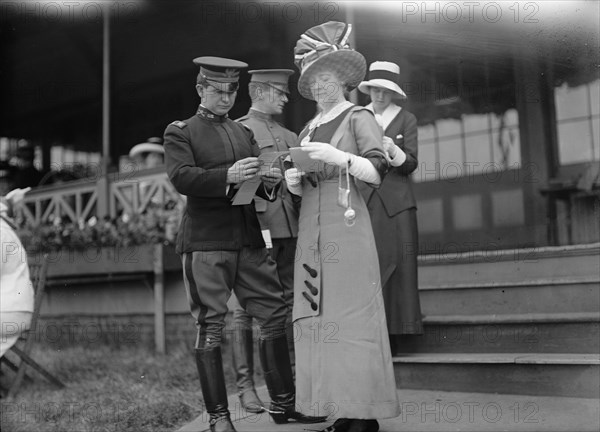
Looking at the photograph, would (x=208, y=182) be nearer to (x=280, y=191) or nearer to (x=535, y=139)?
(x=280, y=191)

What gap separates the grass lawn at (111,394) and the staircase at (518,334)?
126 cm

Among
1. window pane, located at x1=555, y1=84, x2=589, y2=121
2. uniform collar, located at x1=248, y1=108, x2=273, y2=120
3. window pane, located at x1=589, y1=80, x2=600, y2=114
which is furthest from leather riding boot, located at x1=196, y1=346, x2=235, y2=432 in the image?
window pane, located at x1=555, y1=84, x2=589, y2=121

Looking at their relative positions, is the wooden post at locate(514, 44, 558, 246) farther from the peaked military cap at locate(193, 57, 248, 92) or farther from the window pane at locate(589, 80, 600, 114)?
the peaked military cap at locate(193, 57, 248, 92)

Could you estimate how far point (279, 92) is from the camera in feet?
14.8

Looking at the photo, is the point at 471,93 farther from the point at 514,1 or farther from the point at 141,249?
the point at 141,249

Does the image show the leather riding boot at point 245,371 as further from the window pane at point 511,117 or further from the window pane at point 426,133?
the window pane at point 426,133

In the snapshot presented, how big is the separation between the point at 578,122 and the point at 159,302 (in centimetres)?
414

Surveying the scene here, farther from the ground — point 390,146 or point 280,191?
point 390,146

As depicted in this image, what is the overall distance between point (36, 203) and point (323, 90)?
605 cm

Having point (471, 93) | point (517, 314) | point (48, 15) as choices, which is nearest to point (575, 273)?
point (517, 314)

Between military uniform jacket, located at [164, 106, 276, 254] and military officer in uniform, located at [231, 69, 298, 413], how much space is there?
43 centimetres

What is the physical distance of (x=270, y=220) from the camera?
14.0 feet

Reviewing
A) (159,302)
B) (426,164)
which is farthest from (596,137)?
(159,302)

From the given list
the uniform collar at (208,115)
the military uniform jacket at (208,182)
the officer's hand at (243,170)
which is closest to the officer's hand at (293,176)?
the officer's hand at (243,170)
